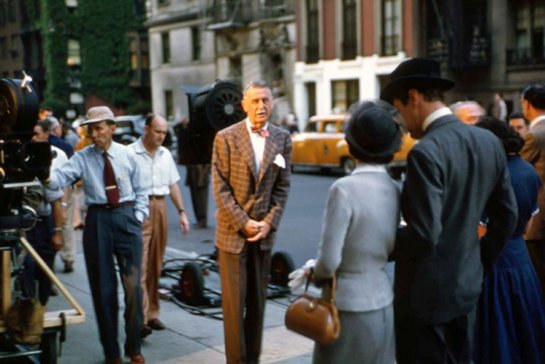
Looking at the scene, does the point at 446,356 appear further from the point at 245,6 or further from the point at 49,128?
the point at 245,6

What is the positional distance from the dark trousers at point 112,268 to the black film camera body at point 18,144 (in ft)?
2.67

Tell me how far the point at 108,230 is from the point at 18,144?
1.07 meters

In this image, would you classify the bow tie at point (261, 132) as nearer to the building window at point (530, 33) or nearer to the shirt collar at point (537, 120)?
the shirt collar at point (537, 120)

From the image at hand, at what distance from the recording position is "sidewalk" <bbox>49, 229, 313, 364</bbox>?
6367mm

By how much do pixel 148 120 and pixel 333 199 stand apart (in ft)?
13.3

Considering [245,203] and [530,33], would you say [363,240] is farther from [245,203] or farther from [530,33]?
[530,33]

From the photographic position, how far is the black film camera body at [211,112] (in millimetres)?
8312

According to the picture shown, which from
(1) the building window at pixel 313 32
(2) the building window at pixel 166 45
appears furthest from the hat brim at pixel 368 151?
(2) the building window at pixel 166 45

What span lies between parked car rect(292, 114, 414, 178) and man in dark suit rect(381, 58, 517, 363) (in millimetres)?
18507

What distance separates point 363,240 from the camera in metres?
3.68

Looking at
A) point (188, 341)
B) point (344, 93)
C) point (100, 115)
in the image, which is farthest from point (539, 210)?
point (344, 93)

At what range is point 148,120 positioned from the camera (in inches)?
292

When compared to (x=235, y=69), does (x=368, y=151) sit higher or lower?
lower

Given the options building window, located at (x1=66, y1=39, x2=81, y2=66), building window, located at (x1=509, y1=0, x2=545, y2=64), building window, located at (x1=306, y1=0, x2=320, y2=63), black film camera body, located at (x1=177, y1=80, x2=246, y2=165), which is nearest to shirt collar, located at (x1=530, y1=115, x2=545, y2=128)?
black film camera body, located at (x1=177, y1=80, x2=246, y2=165)
